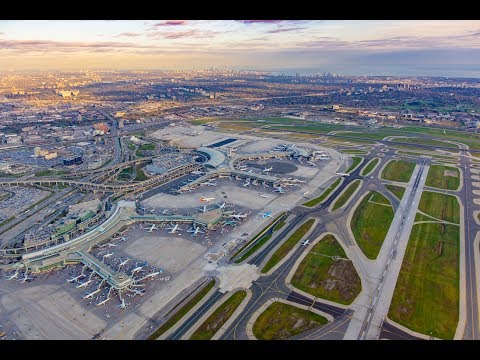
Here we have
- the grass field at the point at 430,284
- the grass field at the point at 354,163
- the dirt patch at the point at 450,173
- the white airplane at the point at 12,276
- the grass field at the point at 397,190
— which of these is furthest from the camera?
the grass field at the point at 354,163

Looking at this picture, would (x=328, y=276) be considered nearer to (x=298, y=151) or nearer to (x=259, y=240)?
(x=259, y=240)

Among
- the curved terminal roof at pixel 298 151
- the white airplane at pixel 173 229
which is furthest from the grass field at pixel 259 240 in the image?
the curved terminal roof at pixel 298 151

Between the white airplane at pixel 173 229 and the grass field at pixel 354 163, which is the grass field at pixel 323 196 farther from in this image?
the white airplane at pixel 173 229

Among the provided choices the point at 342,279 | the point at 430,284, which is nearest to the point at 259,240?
the point at 342,279

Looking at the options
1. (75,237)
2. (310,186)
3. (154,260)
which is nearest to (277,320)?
(154,260)

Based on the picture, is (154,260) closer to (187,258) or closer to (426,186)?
(187,258)
